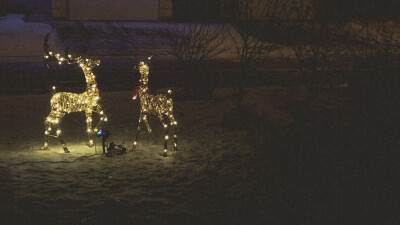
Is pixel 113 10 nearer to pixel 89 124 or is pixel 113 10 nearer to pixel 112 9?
pixel 112 9

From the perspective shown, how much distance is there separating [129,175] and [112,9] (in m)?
22.1

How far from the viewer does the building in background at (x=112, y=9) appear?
96.0 feet

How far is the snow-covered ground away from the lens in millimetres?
7262

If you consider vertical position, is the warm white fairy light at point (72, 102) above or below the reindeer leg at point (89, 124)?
above

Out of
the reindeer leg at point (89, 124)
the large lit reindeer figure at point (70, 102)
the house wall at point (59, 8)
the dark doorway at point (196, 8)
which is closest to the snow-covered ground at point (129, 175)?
the reindeer leg at point (89, 124)

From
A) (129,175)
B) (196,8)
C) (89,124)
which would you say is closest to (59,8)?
(196,8)

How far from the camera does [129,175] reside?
349 inches

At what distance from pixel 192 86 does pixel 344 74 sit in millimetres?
4150

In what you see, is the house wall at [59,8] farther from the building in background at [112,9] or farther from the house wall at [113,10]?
the house wall at [113,10]

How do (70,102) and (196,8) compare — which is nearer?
(70,102)

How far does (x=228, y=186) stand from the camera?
852 cm

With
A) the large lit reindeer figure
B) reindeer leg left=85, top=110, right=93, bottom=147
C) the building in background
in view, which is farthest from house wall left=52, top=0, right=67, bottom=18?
reindeer leg left=85, top=110, right=93, bottom=147

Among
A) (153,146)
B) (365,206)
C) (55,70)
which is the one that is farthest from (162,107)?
(55,70)

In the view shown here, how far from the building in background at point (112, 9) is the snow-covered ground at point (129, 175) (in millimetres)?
16832
